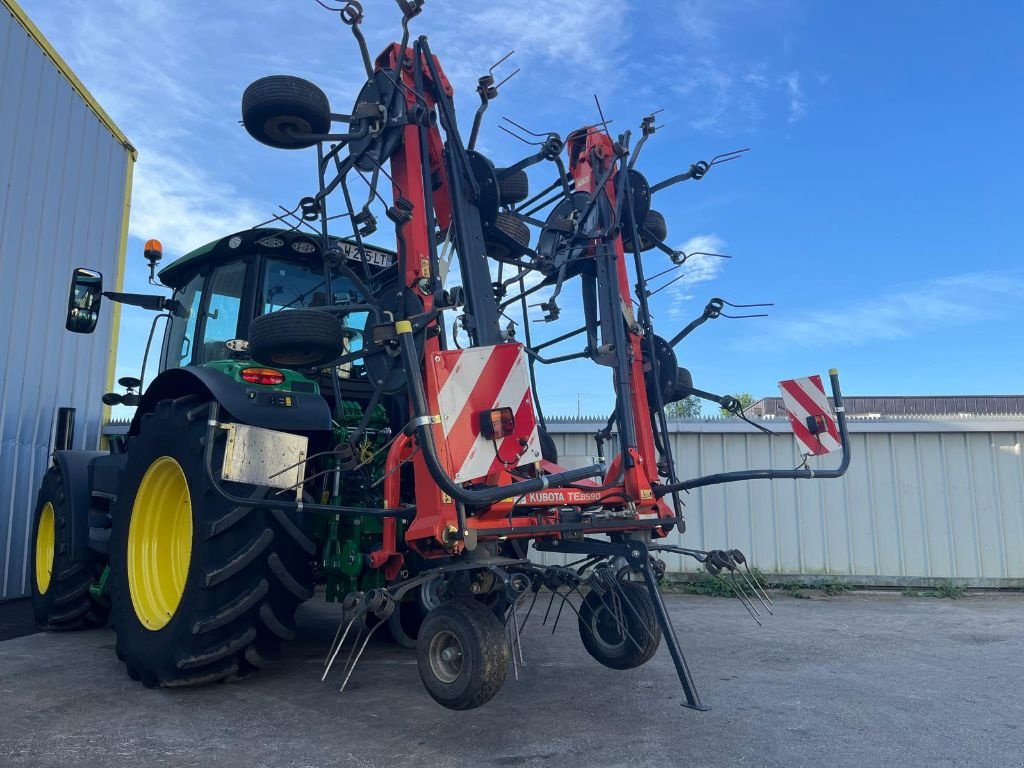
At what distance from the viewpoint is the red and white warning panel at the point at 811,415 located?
140 inches

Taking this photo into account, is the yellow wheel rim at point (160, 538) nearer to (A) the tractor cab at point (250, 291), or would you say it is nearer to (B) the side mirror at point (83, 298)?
(A) the tractor cab at point (250, 291)

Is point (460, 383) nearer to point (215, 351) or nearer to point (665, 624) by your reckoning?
point (665, 624)

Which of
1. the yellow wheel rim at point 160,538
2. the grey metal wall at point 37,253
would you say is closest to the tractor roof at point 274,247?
the yellow wheel rim at point 160,538

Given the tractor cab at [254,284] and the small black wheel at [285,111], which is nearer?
the small black wheel at [285,111]

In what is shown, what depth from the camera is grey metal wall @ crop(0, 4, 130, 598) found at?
675cm

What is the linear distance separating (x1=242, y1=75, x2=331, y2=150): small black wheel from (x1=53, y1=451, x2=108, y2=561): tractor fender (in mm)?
3324

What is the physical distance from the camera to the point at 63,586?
17.0 feet

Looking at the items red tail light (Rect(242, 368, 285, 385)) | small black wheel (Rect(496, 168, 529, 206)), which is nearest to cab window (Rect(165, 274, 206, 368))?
red tail light (Rect(242, 368, 285, 385))

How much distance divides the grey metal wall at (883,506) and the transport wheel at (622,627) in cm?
460

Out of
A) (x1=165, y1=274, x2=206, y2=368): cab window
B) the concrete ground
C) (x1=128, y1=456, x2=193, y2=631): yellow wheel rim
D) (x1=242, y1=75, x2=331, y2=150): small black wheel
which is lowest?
the concrete ground

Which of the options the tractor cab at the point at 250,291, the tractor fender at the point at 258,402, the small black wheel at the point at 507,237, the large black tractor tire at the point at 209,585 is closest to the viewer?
the large black tractor tire at the point at 209,585

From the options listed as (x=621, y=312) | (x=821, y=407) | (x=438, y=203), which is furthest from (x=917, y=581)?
(x=438, y=203)

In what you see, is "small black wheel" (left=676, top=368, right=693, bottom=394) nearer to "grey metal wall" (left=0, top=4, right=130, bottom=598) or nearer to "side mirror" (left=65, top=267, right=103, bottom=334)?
"side mirror" (left=65, top=267, right=103, bottom=334)

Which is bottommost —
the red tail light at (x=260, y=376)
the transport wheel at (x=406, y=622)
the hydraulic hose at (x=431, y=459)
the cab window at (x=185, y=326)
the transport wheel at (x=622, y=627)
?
the transport wheel at (x=406, y=622)
